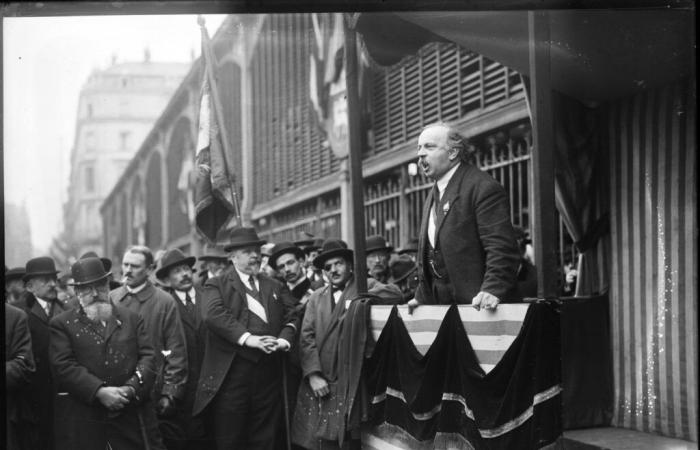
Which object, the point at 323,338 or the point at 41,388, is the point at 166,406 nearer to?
the point at 41,388

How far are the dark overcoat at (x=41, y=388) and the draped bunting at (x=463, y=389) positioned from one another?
2.55 metres

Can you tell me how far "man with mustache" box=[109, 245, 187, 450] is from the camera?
23.7ft

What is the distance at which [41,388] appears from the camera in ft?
23.2

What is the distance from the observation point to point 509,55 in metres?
7.08

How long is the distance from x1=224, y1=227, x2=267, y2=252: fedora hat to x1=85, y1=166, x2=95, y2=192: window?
216 ft

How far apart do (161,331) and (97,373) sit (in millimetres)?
1079

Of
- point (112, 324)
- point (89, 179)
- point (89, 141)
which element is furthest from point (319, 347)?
point (89, 179)

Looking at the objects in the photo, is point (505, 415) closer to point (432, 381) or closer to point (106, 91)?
point (432, 381)

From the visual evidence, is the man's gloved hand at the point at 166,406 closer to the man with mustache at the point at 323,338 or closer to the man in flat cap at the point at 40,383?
the man in flat cap at the point at 40,383

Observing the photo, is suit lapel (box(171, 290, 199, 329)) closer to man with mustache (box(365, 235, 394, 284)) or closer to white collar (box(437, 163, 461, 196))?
man with mustache (box(365, 235, 394, 284))

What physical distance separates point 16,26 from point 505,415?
377 centimetres

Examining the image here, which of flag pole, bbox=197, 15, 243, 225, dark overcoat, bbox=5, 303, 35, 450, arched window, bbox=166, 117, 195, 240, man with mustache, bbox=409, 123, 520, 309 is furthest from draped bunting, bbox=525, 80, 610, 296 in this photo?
arched window, bbox=166, 117, 195, 240

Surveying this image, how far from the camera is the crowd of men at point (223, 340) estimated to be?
18.5 ft

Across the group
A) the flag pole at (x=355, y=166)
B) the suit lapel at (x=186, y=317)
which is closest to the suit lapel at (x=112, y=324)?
the suit lapel at (x=186, y=317)
